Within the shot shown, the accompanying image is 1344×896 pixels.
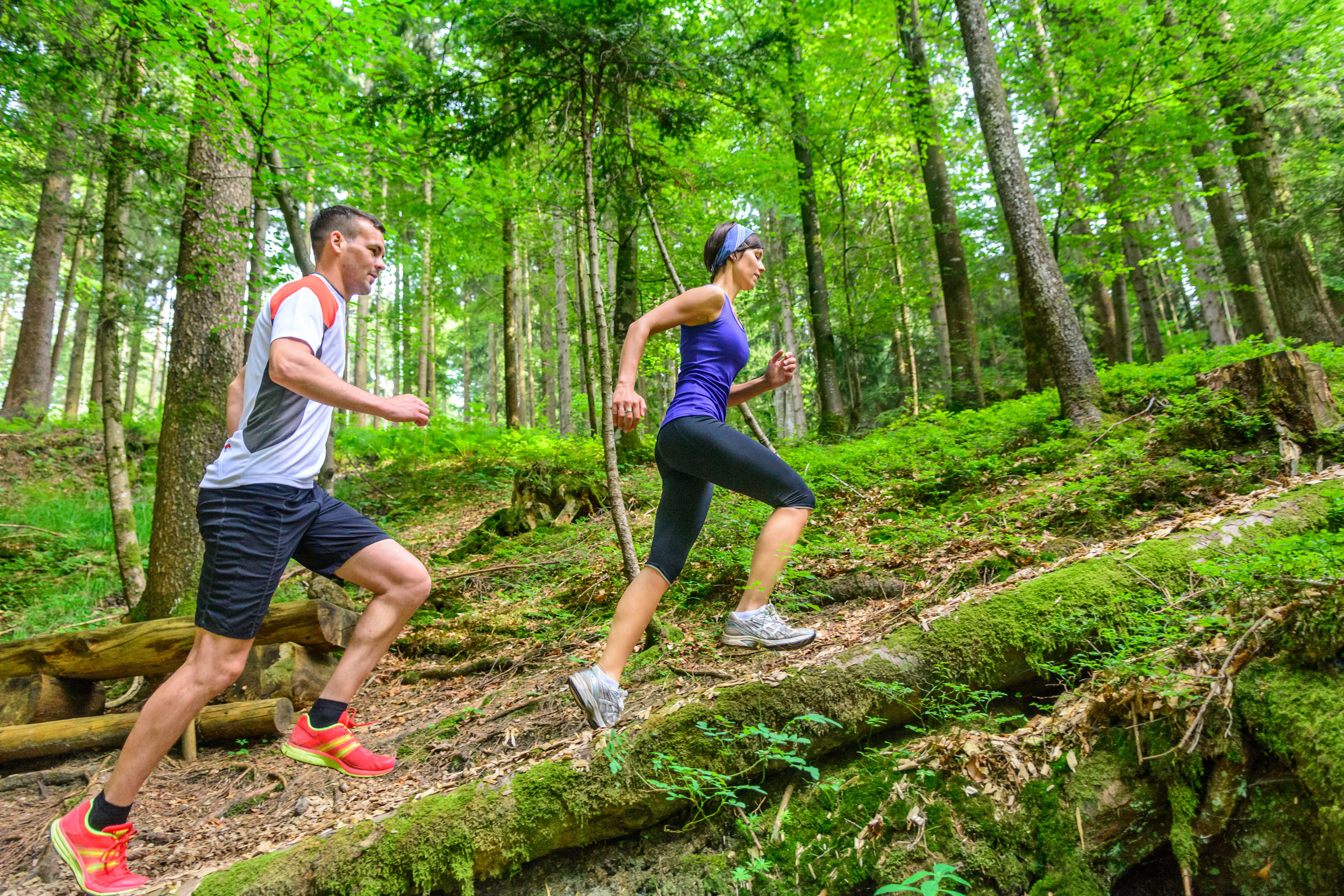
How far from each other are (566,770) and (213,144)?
6248 millimetres

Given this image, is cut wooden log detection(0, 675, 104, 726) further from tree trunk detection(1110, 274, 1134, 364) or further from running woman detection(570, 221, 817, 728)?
tree trunk detection(1110, 274, 1134, 364)

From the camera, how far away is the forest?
81.3 inches

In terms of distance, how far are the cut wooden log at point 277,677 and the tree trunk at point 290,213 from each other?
3.70m

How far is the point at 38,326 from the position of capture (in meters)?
13.3

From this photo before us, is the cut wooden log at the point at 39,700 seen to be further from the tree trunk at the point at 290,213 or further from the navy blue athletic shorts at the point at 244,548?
the tree trunk at the point at 290,213

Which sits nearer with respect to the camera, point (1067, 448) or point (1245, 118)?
point (1067, 448)

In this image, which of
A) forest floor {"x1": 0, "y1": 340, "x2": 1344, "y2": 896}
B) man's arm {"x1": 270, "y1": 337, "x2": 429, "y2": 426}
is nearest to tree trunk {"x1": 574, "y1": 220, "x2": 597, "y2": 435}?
forest floor {"x1": 0, "y1": 340, "x2": 1344, "y2": 896}

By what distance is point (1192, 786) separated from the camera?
1895 millimetres

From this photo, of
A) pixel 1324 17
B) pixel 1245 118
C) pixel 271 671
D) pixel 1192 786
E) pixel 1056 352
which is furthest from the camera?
pixel 1245 118

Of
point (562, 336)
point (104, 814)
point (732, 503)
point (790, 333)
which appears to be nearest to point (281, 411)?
point (104, 814)

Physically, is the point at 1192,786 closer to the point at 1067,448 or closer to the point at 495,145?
the point at 1067,448

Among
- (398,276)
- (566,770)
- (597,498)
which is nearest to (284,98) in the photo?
(597,498)

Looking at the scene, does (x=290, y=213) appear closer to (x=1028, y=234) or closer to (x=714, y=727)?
(x=714, y=727)

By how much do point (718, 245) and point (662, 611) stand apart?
2614mm
